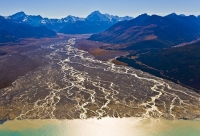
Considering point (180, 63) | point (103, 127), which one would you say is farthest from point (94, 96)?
point (180, 63)

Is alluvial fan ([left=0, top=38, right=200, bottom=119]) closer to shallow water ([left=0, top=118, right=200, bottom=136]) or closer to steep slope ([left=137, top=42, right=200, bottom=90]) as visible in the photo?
shallow water ([left=0, top=118, right=200, bottom=136])

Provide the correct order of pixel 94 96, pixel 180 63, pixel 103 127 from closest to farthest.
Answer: pixel 103 127 < pixel 94 96 < pixel 180 63

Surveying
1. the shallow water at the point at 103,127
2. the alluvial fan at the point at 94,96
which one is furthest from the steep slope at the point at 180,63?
the shallow water at the point at 103,127

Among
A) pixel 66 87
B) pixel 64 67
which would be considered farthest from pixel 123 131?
pixel 64 67

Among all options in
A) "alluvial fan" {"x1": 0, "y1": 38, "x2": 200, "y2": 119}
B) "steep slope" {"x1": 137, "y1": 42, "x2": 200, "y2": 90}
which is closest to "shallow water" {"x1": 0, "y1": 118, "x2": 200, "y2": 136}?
"alluvial fan" {"x1": 0, "y1": 38, "x2": 200, "y2": 119}

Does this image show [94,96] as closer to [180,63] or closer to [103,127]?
[103,127]

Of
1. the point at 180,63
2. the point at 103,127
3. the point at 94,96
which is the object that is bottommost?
the point at 103,127

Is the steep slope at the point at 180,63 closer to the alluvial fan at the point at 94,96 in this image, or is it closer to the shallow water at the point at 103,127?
the alluvial fan at the point at 94,96
